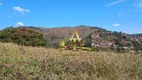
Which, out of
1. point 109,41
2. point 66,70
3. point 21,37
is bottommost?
point 66,70

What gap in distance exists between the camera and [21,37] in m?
22.3

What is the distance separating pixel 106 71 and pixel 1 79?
2.36 m

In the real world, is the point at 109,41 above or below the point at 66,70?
above

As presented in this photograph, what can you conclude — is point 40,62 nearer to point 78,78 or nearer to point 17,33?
point 78,78

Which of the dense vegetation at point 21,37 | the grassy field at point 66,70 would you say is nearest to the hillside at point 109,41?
the dense vegetation at point 21,37

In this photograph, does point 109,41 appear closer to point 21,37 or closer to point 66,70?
point 21,37

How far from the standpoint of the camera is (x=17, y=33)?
22.5m

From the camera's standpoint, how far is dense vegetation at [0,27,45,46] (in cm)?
2198

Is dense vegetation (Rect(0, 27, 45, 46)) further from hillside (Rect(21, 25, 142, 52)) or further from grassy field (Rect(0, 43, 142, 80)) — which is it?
grassy field (Rect(0, 43, 142, 80))

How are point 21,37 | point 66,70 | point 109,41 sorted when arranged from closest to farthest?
point 66,70 < point 21,37 < point 109,41

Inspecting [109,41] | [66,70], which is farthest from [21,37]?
[66,70]

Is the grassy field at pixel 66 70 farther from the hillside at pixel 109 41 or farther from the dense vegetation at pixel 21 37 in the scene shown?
the dense vegetation at pixel 21 37

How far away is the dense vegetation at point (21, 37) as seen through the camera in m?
22.0

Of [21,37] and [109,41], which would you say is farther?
[109,41]
